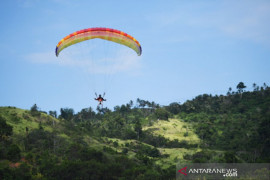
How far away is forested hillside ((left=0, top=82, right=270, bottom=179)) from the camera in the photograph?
174 ft

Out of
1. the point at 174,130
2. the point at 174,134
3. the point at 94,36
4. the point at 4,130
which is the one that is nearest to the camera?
the point at 94,36

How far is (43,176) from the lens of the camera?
161 feet

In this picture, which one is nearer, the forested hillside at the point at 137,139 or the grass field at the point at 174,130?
the forested hillside at the point at 137,139

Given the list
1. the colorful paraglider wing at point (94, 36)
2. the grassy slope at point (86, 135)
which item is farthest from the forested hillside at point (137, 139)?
the colorful paraglider wing at point (94, 36)

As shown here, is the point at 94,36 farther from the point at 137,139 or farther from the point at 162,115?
the point at 162,115

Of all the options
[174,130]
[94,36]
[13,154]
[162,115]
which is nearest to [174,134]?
[174,130]

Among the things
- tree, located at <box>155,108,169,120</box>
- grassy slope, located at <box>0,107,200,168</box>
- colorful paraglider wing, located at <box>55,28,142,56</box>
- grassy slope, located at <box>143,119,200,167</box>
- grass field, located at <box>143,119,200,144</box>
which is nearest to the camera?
colorful paraglider wing, located at <box>55,28,142,56</box>

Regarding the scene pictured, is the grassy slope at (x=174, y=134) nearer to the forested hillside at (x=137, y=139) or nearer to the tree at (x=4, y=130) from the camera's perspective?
the forested hillside at (x=137, y=139)

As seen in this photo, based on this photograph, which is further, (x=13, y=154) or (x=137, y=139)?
(x=137, y=139)

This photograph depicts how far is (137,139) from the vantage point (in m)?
95.8

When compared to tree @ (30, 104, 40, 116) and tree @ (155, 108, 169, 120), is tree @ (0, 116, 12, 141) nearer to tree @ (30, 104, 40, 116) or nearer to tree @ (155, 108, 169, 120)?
tree @ (30, 104, 40, 116)

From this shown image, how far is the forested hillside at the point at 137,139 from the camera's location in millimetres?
53156

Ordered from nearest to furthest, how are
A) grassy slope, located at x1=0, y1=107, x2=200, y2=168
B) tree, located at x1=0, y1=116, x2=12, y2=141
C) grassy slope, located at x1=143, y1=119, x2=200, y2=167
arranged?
tree, located at x1=0, y1=116, x2=12, y2=141 → grassy slope, located at x1=0, y1=107, x2=200, y2=168 → grassy slope, located at x1=143, y1=119, x2=200, y2=167

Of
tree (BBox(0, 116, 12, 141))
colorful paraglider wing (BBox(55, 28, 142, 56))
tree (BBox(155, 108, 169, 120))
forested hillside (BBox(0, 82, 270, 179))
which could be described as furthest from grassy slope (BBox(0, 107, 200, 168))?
colorful paraglider wing (BBox(55, 28, 142, 56))
